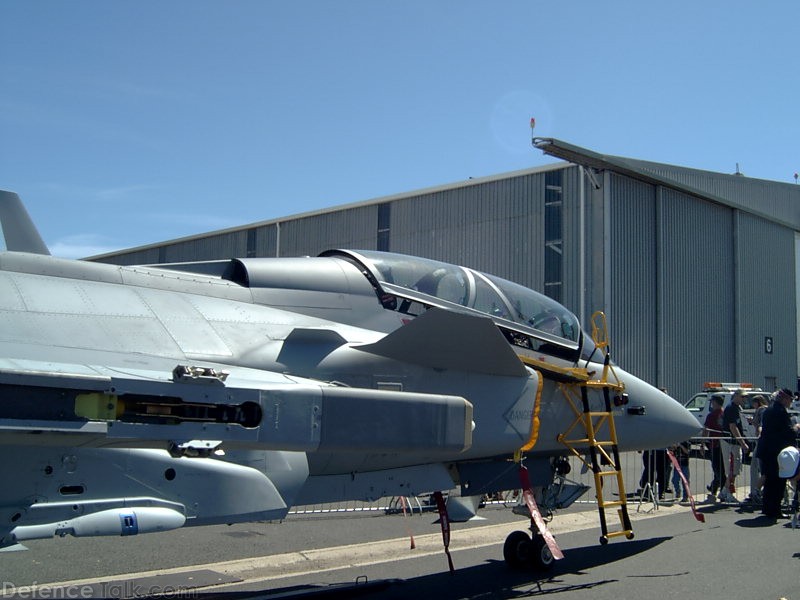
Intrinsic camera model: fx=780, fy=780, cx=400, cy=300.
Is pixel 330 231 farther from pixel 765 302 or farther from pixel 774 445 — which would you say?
pixel 774 445

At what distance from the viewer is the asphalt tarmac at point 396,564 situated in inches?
281

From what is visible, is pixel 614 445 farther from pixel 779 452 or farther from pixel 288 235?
pixel 288 235

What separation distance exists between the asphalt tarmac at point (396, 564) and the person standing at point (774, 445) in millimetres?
514

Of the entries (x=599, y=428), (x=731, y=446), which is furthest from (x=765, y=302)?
(x=599, y=428)

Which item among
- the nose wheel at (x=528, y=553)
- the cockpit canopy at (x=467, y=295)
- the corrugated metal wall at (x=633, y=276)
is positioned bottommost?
the nose wheel at (x=528, y=553)

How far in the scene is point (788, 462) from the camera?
10727 millimetres

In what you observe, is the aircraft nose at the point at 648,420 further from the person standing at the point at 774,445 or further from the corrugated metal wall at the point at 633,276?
the corrugated metal wall at the point at 633,276

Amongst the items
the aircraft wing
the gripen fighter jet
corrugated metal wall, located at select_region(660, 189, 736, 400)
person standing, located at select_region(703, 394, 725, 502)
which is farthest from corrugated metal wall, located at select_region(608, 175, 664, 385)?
the aircraft wing

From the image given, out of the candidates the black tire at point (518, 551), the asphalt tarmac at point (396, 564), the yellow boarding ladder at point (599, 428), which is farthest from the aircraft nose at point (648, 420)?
the black tire at point (518, 551)

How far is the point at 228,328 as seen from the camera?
6039 millimetres

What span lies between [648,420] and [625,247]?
16.1m

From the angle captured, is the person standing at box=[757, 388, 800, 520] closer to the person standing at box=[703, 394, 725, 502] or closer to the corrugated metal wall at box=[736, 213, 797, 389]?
the person standing at box=[703, 394, 725, 502]

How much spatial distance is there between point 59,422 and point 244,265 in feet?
10.1

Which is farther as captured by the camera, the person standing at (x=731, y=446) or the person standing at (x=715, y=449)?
the person standing at (x=715, y=449)
